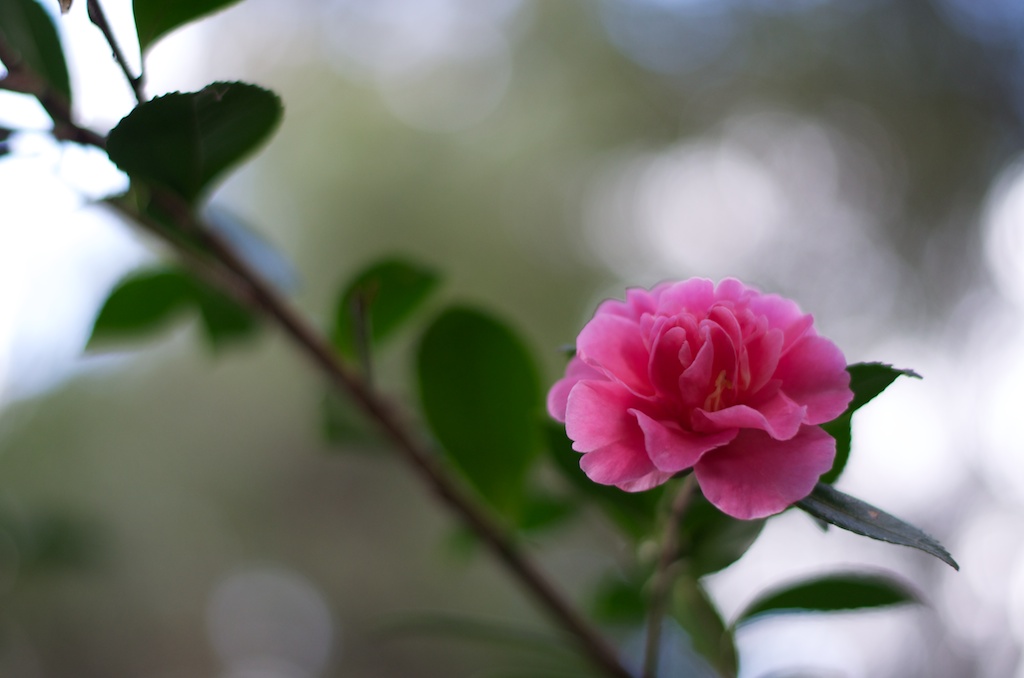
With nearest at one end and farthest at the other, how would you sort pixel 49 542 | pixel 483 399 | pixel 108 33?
pixel 108 33 < pixel 483 399 < pixel 49 542

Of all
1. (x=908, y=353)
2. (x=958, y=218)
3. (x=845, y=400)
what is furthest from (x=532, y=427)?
(x=958, y=218)

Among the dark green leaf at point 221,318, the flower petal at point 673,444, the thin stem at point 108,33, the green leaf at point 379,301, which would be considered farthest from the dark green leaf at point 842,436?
the dark green leaf at point 221,318

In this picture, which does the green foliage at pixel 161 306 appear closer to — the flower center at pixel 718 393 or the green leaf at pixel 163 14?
the green leaf at pixel 163 14

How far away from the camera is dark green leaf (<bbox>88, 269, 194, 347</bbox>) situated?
786 mm

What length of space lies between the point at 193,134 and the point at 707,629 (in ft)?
1.87

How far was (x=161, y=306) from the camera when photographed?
797 mm

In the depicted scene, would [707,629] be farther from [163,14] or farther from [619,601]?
[163,14]

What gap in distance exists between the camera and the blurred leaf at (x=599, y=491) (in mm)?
515

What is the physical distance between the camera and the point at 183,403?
8.28 ft

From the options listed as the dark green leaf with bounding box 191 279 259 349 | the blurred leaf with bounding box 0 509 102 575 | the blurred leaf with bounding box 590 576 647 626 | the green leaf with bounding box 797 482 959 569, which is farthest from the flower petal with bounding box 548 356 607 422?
the blurred leaf with bounding box 0 509 102 575

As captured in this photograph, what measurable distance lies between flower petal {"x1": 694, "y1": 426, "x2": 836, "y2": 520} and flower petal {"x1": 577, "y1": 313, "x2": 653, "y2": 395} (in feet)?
0.17

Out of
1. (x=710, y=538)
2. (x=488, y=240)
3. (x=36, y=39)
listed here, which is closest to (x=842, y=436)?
(x=710, y=538)

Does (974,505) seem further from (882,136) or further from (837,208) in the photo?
(882,136)

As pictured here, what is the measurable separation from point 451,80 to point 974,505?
2.18 meters
